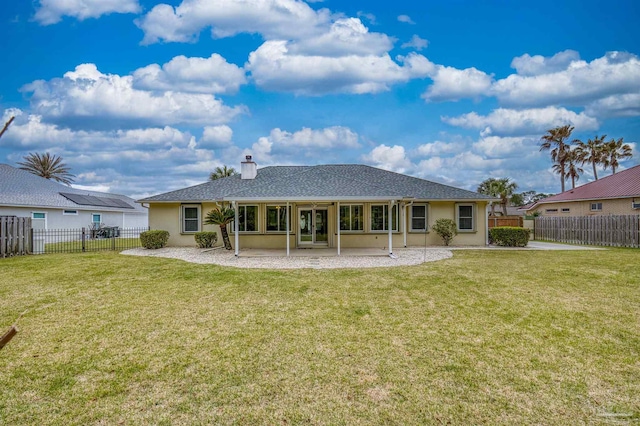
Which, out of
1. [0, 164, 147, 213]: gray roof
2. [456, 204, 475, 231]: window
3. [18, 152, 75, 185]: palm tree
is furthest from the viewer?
[18, 152, 75, 185]: palm tree

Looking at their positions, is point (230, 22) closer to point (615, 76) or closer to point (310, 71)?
point (310, 71)

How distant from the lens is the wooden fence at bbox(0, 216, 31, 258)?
1402 cm

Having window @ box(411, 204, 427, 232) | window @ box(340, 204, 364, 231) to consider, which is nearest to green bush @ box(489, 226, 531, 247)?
window @ box(411, 204, 427, 232)

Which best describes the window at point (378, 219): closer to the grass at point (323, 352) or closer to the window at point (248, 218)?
the window at point (248, 218)

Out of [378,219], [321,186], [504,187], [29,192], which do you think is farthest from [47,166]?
[504,187]

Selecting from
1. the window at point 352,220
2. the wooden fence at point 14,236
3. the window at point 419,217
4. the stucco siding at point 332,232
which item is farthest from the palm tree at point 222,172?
the window at point 419,217

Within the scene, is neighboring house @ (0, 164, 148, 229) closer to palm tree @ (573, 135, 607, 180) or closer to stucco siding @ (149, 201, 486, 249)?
stucco siding @ (149, 201, 486, 249)

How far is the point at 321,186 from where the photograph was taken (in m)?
16.5

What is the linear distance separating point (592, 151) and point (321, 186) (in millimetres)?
38848

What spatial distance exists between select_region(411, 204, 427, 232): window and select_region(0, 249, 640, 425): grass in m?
8.89

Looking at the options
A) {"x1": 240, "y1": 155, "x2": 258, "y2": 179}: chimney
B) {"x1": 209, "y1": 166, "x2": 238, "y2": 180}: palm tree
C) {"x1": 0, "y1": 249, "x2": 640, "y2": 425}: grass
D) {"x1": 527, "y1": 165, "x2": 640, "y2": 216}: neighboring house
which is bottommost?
{"x1": 0, "y1": 249, "x2": 640, "y2": 425}: grass

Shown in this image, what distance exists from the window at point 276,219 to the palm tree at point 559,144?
3819cm

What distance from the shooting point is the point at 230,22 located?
13.6 m

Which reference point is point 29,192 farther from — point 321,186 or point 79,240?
point 321,186
